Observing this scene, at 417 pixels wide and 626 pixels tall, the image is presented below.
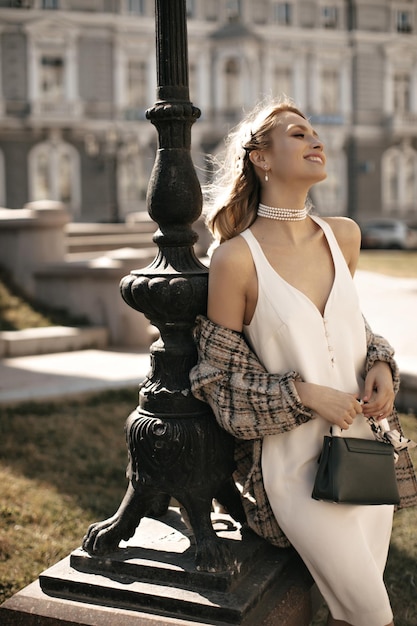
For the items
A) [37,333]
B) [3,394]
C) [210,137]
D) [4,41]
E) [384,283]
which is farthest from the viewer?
[210,137]

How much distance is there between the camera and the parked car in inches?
1013

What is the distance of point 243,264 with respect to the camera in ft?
7.31

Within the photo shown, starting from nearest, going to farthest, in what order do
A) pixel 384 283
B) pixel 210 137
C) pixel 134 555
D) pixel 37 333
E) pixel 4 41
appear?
1. pixel 134 555
2. pixel 37 333
3. pixel 384 283
4. pixel 4 41
5. pixel 210 137

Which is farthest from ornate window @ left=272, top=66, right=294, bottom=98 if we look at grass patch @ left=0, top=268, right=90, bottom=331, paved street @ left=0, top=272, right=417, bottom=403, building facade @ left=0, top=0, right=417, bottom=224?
grass patch @ left=0, top=268, right=90, bottom=331

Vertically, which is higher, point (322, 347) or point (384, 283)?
point (322, 347)

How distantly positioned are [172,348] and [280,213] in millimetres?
Result: 488

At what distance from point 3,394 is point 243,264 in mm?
3534

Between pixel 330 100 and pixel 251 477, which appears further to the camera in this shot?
pixel 330 100

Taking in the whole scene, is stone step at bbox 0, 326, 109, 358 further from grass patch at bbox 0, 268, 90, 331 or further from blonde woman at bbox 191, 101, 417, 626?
blonde woman at bbox 191, 101, 417, 626

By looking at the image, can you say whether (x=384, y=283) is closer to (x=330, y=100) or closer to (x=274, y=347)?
(x=274, y=347)

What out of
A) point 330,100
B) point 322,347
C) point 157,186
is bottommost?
point 322,347

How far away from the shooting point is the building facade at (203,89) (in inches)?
1192

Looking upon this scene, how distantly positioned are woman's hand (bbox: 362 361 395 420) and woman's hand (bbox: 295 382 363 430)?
10 cm

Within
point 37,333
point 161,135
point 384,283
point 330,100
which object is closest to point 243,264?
point 161,135
